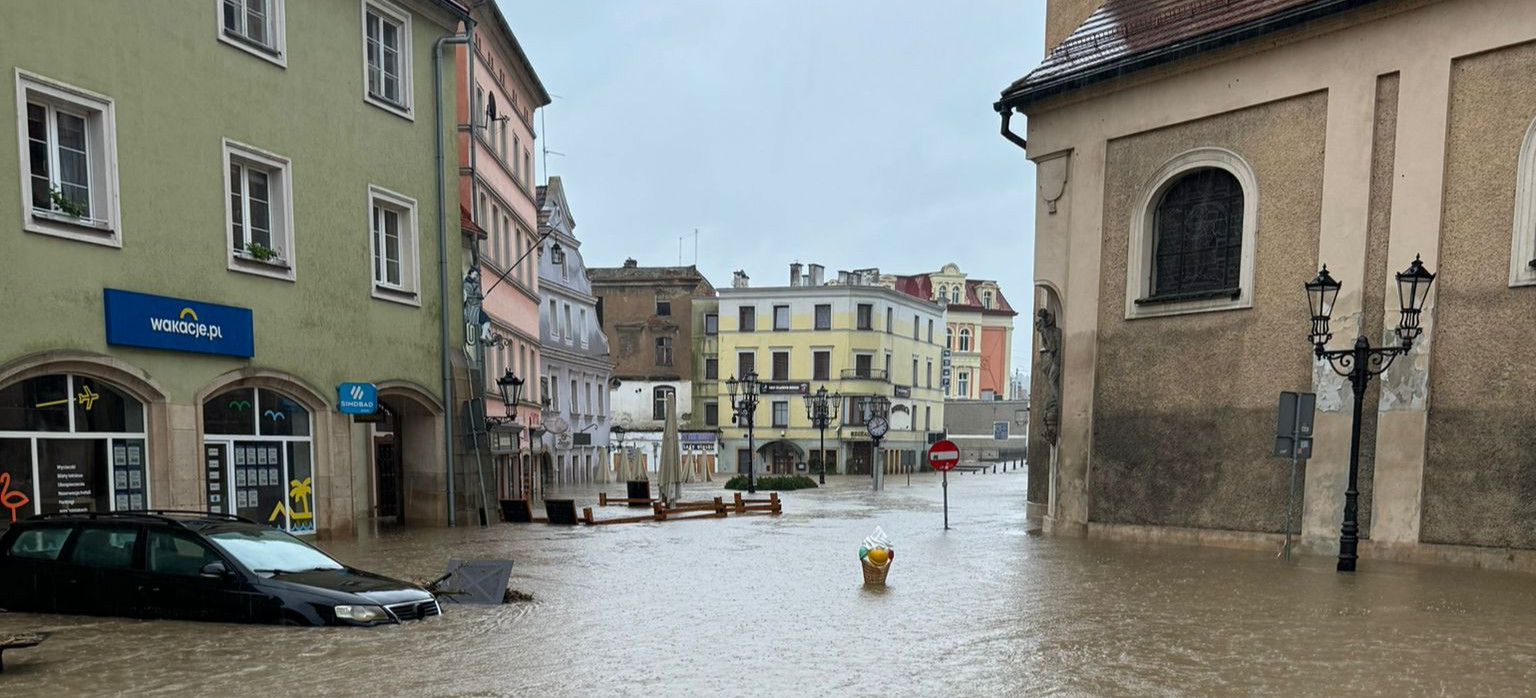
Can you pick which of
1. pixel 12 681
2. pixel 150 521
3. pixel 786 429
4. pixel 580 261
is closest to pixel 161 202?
pixel 150 521

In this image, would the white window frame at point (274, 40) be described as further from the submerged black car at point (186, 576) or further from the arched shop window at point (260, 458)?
the submerged black car at point (186, 576)

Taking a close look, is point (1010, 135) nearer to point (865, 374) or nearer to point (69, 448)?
point (69, 448)

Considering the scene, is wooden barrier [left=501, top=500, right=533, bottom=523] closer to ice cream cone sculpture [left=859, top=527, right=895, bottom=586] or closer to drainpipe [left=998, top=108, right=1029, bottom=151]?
ice cream cone sculpture [left=859, top=527, right=895, bottom=586]

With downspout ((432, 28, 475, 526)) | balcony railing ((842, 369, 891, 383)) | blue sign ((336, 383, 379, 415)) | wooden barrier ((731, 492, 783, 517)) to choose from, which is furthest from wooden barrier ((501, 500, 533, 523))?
balcony railing ((842, 369, 891, 383))

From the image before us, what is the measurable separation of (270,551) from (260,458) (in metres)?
8.09

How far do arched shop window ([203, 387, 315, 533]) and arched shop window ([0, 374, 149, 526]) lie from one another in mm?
1304

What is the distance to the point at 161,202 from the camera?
598 inches

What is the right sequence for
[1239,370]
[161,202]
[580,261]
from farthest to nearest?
→ [580,261] < [1239,370] < [161,202]

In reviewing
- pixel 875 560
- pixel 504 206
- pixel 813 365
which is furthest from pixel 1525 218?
pixel 813 365

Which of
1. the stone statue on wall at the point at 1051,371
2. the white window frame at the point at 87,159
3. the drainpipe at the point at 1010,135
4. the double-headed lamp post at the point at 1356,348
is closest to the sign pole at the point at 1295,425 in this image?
the double-headed lamp post at the point at 1356,348

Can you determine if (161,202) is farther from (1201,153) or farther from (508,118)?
(508,118)

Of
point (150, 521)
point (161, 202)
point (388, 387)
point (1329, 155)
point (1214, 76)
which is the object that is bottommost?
point (150, 521)

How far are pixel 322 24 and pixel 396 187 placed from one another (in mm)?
3172

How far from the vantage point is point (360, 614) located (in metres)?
9.52
